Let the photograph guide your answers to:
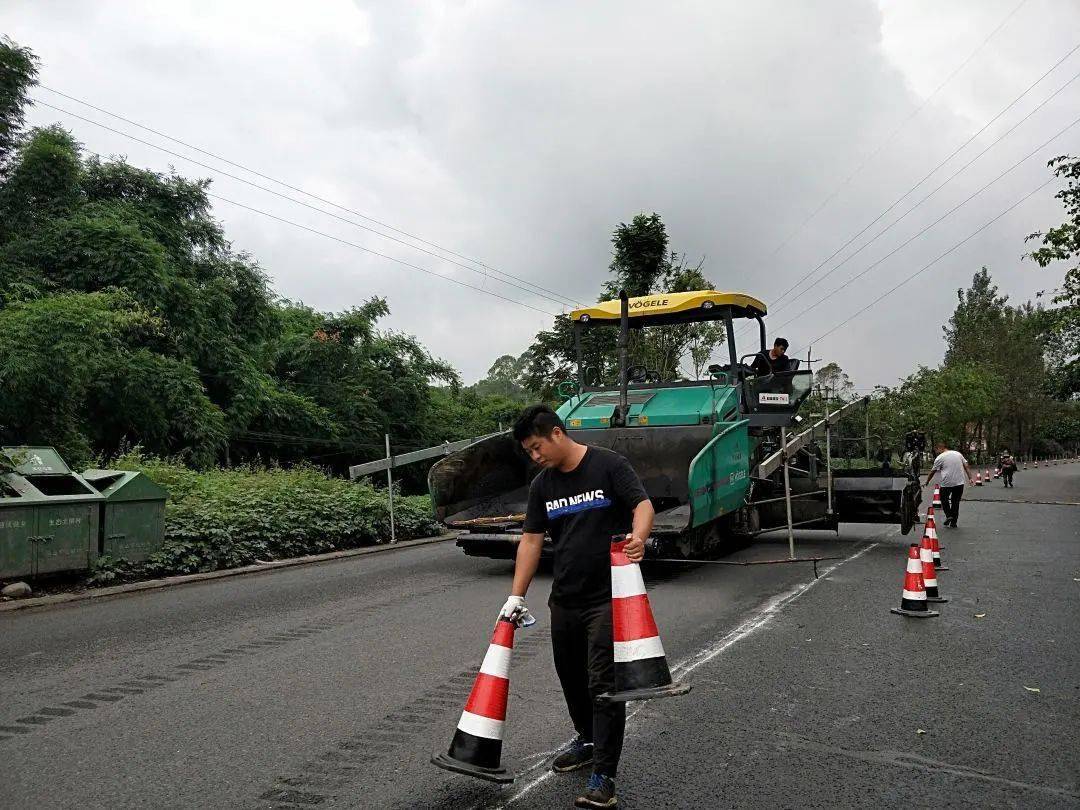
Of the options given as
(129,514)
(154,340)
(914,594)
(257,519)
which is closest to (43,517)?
(129,514)

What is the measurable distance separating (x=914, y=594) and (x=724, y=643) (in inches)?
83.0

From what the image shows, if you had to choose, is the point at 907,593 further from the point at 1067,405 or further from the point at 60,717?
the point at 1067,405

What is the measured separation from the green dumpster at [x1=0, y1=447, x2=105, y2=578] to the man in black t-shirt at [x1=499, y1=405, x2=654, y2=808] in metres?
6.78

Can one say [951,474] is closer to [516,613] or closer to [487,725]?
[516,613]

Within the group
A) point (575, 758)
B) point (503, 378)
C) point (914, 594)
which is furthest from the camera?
point (503, 378)

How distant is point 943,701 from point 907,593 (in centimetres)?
263

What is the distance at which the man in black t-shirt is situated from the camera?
11.6 ft

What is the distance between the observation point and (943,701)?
4.85 metres

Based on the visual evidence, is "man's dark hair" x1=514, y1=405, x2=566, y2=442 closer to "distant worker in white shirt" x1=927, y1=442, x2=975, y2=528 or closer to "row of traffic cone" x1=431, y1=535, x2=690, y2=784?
"row of traffic cone" x1=431, y1=535, x2=690, y2=784

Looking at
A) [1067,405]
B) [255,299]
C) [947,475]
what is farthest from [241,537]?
[1067,405]

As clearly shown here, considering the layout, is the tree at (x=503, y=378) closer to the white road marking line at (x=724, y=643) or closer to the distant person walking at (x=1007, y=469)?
the distant person walking at (x=1007, y=469)

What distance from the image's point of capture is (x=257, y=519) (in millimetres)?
11641

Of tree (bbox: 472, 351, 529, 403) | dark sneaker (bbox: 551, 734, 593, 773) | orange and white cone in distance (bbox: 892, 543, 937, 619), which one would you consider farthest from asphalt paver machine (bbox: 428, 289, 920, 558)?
tree (bbox: 472, 351, 529, 403)

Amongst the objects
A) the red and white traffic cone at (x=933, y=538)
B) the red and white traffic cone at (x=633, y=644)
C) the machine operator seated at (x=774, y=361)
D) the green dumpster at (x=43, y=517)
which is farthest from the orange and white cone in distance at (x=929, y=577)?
the green dumpster at (x=43, y=517)
